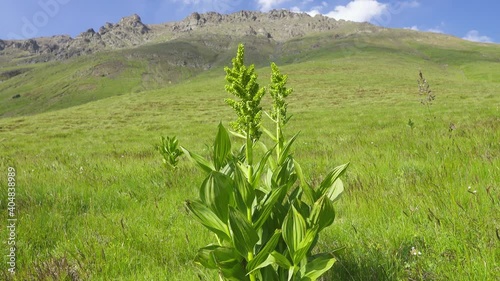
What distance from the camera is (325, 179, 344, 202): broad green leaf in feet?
7.85

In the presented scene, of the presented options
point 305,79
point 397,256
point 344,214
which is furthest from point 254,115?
point 305,79

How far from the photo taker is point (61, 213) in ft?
16.2

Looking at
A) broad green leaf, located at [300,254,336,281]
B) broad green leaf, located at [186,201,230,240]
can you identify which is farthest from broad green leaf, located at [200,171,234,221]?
broad green leaf, located at [300,254,336,281]

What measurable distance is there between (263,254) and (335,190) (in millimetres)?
850

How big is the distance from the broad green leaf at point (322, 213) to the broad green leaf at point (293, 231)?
114 mm

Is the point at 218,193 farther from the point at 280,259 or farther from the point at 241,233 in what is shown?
the point at 280,259

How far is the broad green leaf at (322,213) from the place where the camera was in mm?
1977

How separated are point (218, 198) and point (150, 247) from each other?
2130 millimetres

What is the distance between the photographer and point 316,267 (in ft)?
6.76

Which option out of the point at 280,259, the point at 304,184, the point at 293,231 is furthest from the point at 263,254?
the point at 304,184

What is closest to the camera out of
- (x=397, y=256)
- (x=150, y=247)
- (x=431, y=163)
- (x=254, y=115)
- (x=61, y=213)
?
(x=254, y=115)

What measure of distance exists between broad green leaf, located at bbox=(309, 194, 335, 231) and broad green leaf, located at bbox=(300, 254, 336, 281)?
224 millimetres

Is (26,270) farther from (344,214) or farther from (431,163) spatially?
(431,163)

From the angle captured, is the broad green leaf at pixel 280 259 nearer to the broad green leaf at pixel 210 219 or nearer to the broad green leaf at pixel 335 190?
the broad green leaf at pixel 210 219
